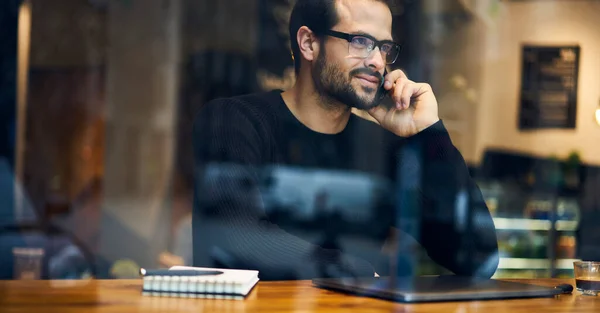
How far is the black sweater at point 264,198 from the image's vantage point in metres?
2.38

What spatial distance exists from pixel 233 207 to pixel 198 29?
1611mm

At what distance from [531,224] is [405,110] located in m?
→ 2.11

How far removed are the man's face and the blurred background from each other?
2.43 ft

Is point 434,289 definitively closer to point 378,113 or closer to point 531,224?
point 378,113

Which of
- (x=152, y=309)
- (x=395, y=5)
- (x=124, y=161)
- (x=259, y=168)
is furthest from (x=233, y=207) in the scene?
(x=124, y=161)

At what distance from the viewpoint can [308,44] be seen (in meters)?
2.45

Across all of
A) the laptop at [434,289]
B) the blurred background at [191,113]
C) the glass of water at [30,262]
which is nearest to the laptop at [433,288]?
the laptop at [434,289]

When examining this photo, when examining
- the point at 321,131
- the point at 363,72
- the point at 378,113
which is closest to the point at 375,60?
the point at 363,72

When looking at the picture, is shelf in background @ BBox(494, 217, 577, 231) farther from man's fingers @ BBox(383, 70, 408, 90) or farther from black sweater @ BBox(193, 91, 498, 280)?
man's fingers @ BBox(383, 70, 408, 90)

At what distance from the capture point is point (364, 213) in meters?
3.48

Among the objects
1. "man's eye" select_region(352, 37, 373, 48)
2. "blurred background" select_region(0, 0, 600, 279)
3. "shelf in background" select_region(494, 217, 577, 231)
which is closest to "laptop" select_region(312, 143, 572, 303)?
"man's eye" select_region(352, 37, 373, 48)

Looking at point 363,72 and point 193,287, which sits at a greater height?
point 363,72

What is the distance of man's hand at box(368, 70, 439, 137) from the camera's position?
2441 mm

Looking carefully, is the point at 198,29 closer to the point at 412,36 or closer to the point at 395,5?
the point at 412,36
